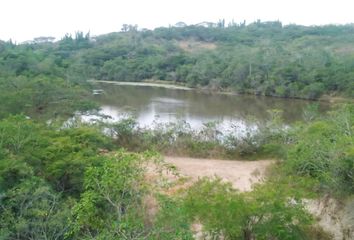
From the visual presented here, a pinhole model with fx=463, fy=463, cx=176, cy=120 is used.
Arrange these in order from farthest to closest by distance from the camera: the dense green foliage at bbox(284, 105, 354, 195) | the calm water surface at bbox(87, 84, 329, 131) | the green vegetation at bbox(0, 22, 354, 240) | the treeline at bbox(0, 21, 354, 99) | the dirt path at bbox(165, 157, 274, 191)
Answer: the treeline at bbox(0, 21, 354, 99)
the calm water surface at bbox(87, 84, 329, 131)
the dirt path at bbox(165, 157, 274, 191)
the dense green foliage at bbox(284, 105, 354, 195)
the green vegetation at bbox(0, 22, 354, 240)

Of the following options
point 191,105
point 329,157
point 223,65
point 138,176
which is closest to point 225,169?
point 329,157

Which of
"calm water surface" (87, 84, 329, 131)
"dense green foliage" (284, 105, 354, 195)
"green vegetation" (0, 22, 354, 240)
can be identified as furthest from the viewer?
"calm water surface" (87, 84, 329, 131)

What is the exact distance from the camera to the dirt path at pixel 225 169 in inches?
585

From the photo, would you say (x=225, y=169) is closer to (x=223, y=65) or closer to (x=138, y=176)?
(x=138, y=176)

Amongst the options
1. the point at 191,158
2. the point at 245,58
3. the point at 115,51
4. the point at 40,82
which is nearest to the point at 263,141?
the point at 191,158

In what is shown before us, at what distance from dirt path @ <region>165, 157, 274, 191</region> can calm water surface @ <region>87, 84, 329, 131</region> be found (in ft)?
32.5

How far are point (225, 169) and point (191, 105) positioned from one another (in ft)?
66.4

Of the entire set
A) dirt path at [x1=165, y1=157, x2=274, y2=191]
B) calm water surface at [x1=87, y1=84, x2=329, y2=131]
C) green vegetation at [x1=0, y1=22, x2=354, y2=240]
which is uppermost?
green vegetation at [x1=0, y1=22, x2=354, y2=240]

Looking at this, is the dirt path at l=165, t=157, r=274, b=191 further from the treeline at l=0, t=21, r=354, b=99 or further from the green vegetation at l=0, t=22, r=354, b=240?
the treeline at l=0, t=21, r=354, b=99

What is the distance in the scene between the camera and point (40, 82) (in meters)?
22.7

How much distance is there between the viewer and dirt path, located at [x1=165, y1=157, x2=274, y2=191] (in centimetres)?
1487

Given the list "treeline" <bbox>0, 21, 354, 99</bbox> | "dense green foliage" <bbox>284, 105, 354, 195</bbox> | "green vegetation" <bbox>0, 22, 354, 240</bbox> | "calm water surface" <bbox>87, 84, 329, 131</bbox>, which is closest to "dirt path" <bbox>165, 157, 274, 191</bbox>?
"green vegetation" <bbox>0, 22, 354, 240</bbox>

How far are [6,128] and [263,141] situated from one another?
9857 mm

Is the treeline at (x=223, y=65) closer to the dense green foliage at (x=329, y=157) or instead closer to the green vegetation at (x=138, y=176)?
the green vegetation at (x=138, y=176)
